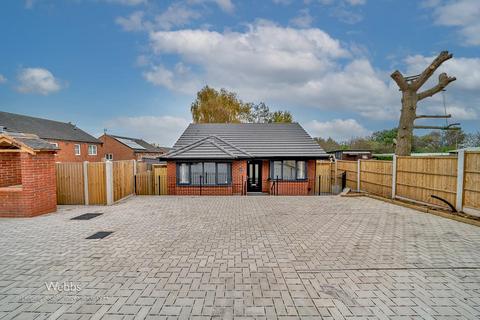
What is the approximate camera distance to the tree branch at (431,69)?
1031 cm

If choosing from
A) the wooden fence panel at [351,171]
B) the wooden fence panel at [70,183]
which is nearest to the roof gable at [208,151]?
the wooden fence panel at [70,183]

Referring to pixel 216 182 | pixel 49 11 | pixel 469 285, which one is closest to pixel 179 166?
pixel 216 182

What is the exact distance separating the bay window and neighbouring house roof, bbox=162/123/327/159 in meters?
0.65

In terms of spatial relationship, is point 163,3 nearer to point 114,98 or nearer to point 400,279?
point 114,98

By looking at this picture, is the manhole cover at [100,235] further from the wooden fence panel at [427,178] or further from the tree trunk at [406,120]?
the tree trunk at [406,120]

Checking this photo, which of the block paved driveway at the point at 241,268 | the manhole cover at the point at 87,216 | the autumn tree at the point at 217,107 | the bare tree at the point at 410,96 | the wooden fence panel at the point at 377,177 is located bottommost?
the manhole cover at the point at 87,216

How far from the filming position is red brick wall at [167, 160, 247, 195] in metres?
13.8

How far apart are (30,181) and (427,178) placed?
48.5 ft

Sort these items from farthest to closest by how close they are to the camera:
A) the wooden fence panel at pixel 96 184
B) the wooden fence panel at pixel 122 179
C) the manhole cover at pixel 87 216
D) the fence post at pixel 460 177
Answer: the wooden fence panel at pixel 122 179 < the wooden fence panel at pixel 96 184 < the manhole cover at pixel 87 216 < the fence post at pixel 460 177

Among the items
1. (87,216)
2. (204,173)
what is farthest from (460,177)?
(87,216)

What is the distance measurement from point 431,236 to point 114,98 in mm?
21744

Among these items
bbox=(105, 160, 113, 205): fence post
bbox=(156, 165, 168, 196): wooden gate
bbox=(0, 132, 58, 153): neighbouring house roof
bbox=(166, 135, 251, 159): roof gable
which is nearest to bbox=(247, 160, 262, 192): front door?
bbox=(166, 135, 251, 159): roof gable

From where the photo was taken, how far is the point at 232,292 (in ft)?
10.8

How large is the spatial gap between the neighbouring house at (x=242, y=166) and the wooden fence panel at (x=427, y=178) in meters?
4.48
